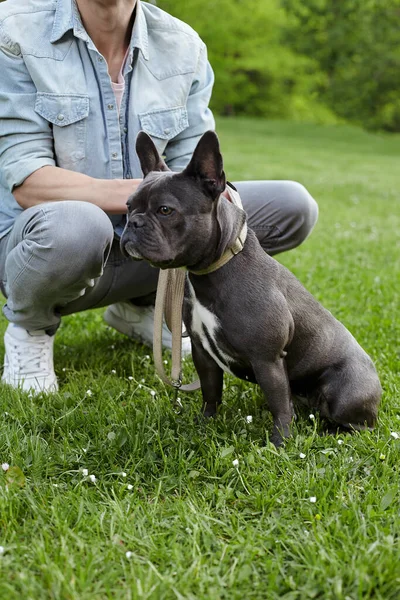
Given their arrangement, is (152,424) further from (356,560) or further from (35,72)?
(35,72)

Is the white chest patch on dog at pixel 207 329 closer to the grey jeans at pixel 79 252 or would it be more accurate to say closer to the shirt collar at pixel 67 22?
the grey jeans at pixel 79 252

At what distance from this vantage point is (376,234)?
7.76 m

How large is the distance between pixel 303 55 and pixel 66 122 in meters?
31.5

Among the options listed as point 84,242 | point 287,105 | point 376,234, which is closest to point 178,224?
point 84,242

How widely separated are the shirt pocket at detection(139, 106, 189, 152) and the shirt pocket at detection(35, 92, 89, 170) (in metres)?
0.29

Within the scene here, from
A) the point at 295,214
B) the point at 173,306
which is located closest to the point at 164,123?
the point at 295,214

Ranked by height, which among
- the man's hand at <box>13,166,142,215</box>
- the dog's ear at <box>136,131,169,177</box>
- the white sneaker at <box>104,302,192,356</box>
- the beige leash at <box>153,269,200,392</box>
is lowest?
the white sneaker at <box>104,302,192,356</box>

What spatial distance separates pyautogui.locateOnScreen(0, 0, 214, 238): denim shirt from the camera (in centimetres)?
324

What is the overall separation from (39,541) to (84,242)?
136cm

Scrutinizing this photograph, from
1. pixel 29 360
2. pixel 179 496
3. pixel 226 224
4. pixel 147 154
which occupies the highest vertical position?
pixel 147 154

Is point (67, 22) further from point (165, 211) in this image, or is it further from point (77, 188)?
point (165, 211)

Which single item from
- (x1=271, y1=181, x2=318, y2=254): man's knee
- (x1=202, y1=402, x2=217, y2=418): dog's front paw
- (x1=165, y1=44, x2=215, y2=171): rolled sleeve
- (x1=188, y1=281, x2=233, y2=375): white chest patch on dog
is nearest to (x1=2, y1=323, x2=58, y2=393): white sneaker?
(x1=202, y1=402, x2=217, y2=418): dog's front paw

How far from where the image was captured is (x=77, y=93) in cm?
330

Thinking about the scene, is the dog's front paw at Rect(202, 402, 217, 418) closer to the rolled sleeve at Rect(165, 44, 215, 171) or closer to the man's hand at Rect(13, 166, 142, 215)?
the man's hand at Rect(13, 166, 142, 215)
